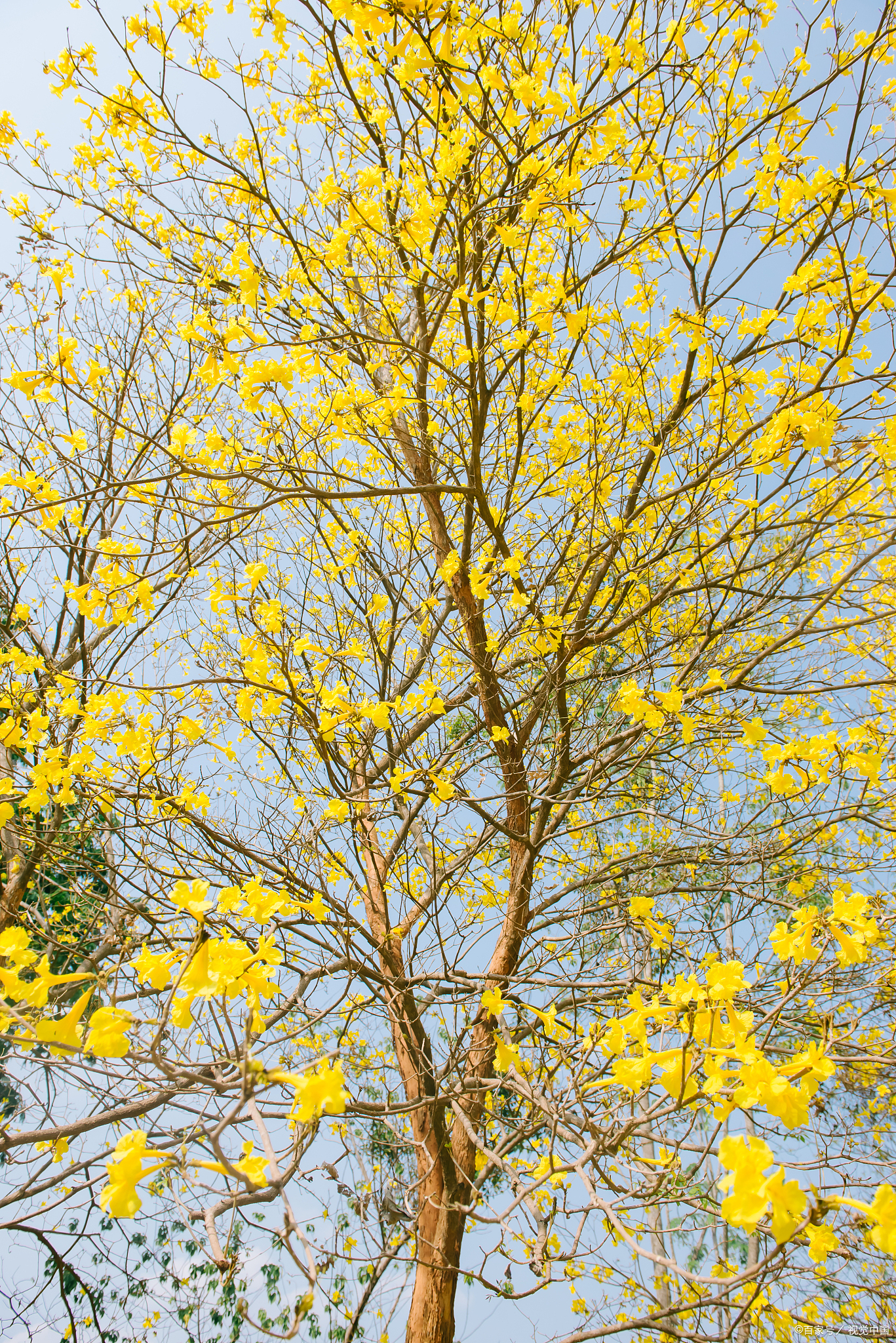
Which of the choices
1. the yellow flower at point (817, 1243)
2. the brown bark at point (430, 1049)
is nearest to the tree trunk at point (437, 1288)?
the brown bark at point (430, 1049)

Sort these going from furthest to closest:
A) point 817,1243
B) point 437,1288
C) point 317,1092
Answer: point 437,1288, point 817,1243, point 317,1092

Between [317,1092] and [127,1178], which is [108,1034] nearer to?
[127,1178]

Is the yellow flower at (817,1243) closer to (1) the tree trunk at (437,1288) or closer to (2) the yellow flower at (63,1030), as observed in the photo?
(2) the yellow flower at (63,1030)

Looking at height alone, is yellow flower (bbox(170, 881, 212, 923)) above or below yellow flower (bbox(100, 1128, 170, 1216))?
above

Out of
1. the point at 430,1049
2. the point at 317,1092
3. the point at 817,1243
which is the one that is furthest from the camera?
the point at 430,1049

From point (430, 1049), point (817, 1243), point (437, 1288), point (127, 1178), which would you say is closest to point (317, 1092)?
point (127, 1178)

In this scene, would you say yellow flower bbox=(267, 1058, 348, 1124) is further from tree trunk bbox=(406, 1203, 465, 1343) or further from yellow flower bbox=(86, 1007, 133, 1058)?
tree trunk bbox=(406, 1203, 465, 1343)

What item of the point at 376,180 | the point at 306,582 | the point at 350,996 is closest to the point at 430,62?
the point at 376,180

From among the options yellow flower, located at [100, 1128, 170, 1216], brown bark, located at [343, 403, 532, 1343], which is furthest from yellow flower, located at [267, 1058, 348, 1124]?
brown bark, located at [343, 403, 532, 1343]

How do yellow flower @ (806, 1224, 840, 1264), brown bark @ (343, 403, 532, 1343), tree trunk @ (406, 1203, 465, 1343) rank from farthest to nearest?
1. tree trunk @ (406, 1203, 465, 1343)
2. brown bark @ (343, 403, 532, 1343)
3. yellow flower @ (806, 1224, 840, 1264)

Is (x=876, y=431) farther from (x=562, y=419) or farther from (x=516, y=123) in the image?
(x=516, y=123)

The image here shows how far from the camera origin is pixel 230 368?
277cm

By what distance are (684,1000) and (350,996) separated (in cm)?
252

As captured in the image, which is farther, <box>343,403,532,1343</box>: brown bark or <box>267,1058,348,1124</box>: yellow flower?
<box>343,403,532,1343</box>: brown bark
